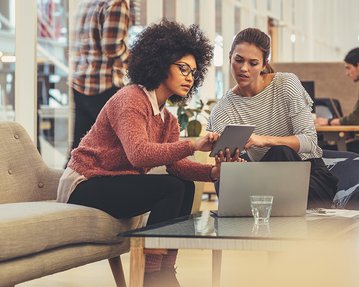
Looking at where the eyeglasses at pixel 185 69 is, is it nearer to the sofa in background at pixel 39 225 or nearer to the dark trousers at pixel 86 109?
the sofa in background at pixel 39 225

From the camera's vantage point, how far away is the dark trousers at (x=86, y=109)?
461 cm

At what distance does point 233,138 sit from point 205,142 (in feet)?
0.31

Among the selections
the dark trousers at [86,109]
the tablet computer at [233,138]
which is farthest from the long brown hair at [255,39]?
the dark trousers at [86,109]

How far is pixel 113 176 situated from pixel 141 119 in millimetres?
212

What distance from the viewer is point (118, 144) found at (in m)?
2.77

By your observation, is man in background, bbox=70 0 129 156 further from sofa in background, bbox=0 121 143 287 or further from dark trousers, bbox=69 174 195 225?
dark trousers, bbox=69 174 195 225

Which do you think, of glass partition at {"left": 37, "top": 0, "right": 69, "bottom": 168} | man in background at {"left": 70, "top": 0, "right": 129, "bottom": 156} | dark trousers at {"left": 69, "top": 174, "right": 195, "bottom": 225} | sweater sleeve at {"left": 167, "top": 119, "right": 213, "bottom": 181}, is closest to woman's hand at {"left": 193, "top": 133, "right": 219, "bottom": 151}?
dark trousers at {"left": 69, "top": 174, "right": 195, "bottom": 225}

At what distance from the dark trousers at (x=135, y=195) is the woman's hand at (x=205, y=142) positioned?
14cm

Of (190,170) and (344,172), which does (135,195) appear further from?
(344,172)

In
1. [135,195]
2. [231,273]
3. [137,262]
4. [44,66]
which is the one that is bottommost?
[137,262]

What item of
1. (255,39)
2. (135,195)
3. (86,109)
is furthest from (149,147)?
(86,109)

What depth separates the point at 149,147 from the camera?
2586 mm

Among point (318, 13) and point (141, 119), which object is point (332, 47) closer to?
point (318, 13)

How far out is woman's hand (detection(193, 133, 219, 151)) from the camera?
2.57 meters
